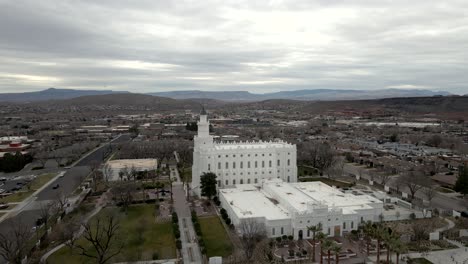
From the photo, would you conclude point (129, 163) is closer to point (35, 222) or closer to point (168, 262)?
point (35, 222)

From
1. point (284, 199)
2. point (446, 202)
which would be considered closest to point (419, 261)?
point (284, 199)

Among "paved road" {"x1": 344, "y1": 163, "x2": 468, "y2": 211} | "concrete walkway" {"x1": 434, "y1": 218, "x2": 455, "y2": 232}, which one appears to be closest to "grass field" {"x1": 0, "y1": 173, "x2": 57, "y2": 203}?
"concrete walkway" {"x1": 434, "y1": 218, "x2": 455, "y2": 232}

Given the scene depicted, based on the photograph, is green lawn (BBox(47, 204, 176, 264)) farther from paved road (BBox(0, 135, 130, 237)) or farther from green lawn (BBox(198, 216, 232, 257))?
paved road (BBox(0, 135, 130, 237))

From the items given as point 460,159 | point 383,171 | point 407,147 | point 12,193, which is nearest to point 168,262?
point 12,193

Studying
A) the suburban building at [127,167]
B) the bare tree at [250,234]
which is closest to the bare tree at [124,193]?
the suburban building at [127,167]

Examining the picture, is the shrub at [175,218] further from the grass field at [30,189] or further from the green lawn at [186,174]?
the grass field at [30,189]

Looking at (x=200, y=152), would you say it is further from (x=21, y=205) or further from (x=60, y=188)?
(x=21, y=205)

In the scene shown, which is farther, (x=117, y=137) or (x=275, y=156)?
(x=117, y=137)
